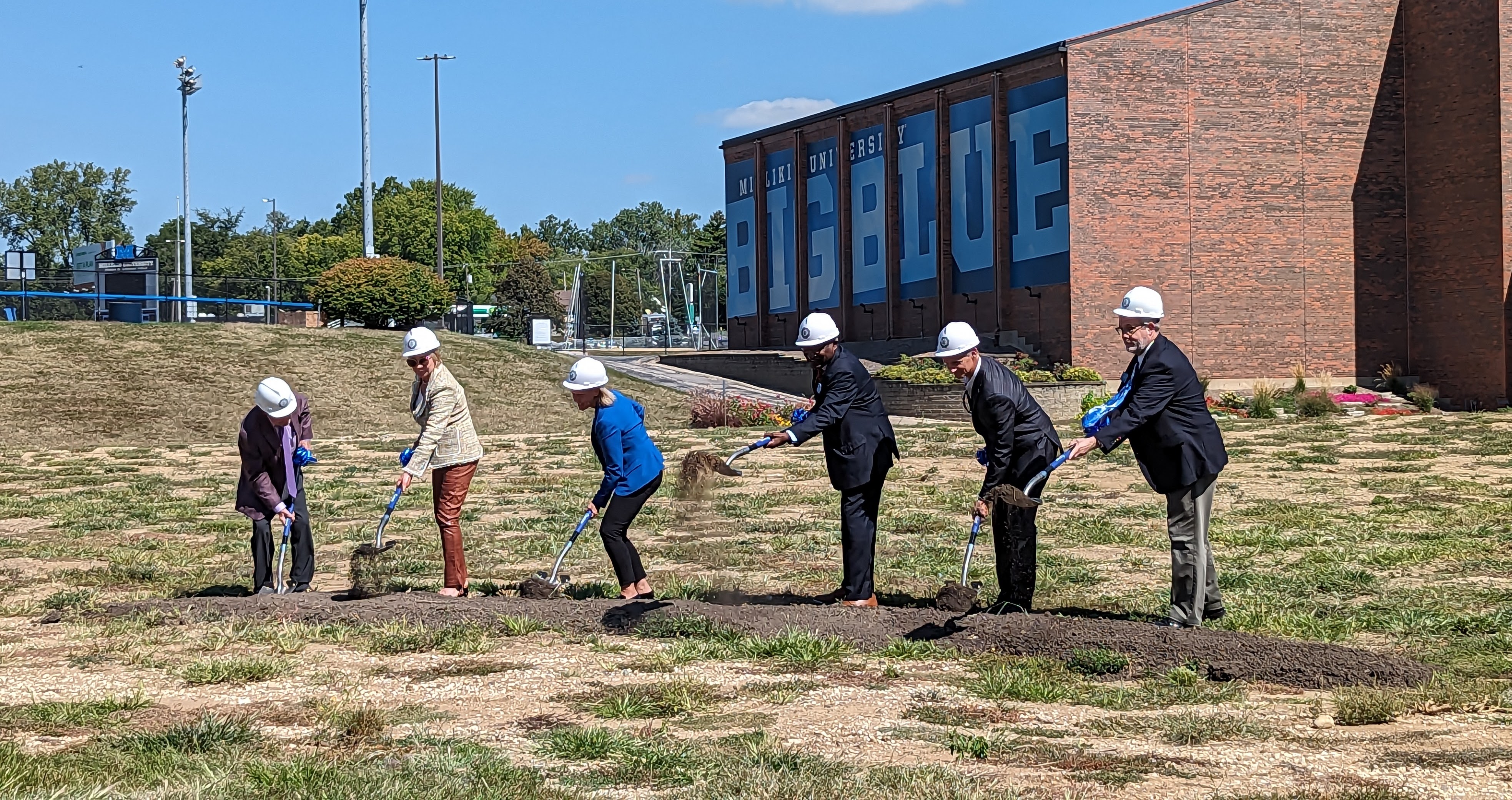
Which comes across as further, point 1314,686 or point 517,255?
point 517,255

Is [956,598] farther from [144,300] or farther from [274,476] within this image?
[144,300]

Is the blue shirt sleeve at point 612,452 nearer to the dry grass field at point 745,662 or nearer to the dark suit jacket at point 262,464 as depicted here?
the dry grass field at point 745,662

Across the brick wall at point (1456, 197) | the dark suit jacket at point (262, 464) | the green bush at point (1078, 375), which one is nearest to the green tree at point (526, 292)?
the green bush at point (1078, 375)

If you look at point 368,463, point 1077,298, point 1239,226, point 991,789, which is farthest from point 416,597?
point 1239,226

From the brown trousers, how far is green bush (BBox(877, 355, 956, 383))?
24991 mm

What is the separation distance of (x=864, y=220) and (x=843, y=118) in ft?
11.6

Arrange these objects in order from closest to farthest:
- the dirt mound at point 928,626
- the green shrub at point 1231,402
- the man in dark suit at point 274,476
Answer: the dirt mound at point 928,626 < the man in dark suit at point 274,476 < the green shrub at point 1231,402

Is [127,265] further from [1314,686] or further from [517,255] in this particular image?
[517,255]

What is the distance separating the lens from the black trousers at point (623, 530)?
10.2m

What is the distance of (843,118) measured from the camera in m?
48.5

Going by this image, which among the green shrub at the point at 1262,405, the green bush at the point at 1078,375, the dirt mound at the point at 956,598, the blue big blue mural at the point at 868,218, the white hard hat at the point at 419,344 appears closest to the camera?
the dirt mound at the point at 956,598

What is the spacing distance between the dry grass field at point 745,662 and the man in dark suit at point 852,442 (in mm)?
555

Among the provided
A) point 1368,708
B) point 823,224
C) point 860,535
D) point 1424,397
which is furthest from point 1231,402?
point 1368,708

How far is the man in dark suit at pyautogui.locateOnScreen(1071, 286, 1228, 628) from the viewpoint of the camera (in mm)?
8688
